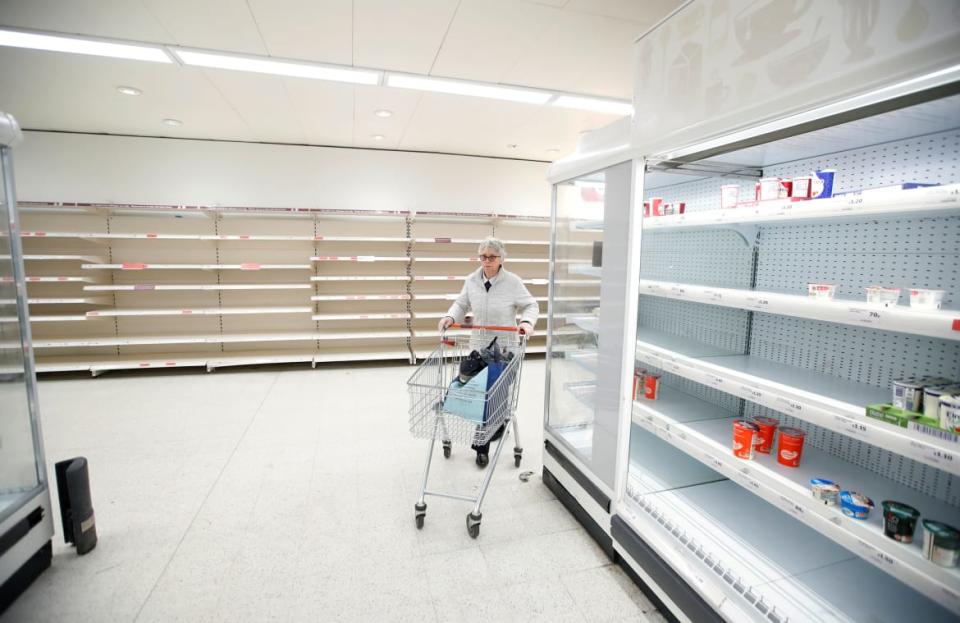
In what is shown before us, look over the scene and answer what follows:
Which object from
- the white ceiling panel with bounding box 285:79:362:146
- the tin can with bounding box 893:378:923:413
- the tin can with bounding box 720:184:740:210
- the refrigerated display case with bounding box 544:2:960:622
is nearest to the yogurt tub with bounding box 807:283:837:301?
the refrigerated display case with bounding box 544:2:960:622

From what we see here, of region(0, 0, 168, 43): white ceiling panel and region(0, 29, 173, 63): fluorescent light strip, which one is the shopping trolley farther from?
region(0, 29, 173, 63): fluorescent light strip

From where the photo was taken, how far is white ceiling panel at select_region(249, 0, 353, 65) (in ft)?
8.89

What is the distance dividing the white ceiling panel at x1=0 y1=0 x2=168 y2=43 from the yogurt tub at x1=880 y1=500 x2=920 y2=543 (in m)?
4.32

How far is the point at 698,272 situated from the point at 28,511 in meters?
3.65

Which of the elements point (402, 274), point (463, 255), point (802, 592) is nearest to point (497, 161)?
point (463, 255)

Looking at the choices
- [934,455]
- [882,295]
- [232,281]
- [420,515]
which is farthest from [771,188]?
[232,281]

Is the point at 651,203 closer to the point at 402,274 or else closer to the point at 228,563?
the point at 228,563

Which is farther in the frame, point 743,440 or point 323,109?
point 323,109

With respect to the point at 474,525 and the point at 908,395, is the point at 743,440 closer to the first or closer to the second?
the point at 908,395

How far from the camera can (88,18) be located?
2.85 metres

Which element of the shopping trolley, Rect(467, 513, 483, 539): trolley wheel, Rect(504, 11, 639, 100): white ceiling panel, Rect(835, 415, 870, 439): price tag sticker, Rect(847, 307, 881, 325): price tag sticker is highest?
Rect(504, 11, 639, 100): white ceiling panel

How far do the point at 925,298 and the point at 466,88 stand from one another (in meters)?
3.72

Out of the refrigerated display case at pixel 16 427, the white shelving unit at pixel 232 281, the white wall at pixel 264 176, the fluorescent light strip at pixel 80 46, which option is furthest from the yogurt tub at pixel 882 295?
the white wall at pixel 264 176

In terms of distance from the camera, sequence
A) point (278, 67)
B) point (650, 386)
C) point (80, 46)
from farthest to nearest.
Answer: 1. point (278, 67)
2. point (80, 46)
3. point (650, 386)
